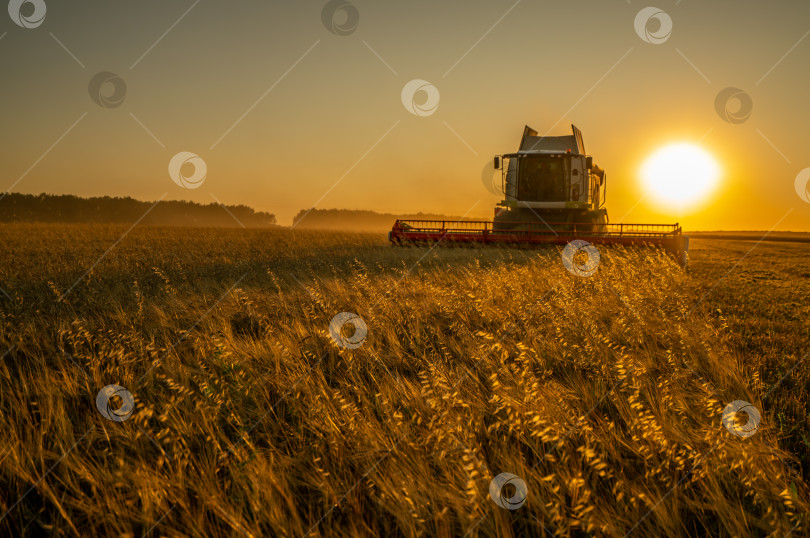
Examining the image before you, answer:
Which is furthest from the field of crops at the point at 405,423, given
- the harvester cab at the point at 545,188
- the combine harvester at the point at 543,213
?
the harvester cab at the point at 545,188

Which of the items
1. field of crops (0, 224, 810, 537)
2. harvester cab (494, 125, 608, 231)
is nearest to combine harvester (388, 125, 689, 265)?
harvester cab (494, 125, 608, 231)

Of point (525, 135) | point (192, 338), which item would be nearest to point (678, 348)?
point (192, 338)

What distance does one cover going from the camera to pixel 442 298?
19.4ft

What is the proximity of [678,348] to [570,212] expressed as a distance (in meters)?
12.1

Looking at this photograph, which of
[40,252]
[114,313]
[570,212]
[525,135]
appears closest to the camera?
[114,313]

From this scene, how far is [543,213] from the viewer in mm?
15828

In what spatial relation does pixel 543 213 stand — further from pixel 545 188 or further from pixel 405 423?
pixel 405 423

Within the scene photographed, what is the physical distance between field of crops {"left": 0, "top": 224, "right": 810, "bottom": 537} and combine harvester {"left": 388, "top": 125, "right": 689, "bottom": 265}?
7.88 meters

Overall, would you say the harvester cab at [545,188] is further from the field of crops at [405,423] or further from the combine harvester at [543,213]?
the field of crops at [405,423]

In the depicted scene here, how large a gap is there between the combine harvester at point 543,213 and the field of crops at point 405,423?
788 cm

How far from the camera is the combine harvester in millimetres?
13383

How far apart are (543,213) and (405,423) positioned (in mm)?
14423

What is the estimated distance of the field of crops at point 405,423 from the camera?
187cm

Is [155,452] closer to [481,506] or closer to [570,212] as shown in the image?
[481,506]
